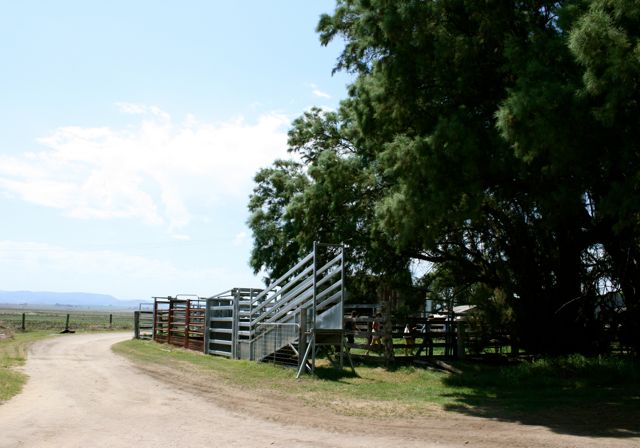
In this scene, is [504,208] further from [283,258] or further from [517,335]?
[283,258]

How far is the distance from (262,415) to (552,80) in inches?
275

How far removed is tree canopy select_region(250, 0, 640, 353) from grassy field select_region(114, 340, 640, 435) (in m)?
2.66

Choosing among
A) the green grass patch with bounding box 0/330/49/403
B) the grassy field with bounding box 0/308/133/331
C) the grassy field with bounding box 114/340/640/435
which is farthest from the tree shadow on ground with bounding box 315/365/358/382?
the grassy field with bounding box 0/308/133/331

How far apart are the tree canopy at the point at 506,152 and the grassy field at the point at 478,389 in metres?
2.66

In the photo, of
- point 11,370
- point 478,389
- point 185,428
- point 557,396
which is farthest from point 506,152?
point 11,370

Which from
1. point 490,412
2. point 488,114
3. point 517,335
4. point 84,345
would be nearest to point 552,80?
point 488,114

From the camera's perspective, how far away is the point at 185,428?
862cm

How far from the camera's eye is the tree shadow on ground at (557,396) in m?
9.28

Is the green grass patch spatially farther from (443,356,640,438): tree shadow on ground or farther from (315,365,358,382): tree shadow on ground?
(443,356,640,438): tree shadow on ground

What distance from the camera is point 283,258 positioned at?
24328 millimetres

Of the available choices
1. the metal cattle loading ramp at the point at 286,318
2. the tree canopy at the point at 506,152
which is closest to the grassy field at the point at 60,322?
the metal cattle loading ramp at the point at 286,318

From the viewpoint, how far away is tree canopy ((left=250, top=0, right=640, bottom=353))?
9.67 metres

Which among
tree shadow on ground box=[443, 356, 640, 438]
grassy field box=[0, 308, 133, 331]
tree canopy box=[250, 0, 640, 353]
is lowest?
tree shadow on ground box=[443, 356, 640, 438]

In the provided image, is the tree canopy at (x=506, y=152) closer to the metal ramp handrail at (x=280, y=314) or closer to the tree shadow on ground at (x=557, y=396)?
the metal ramp handrail at (x=280, y=314)
